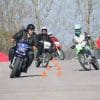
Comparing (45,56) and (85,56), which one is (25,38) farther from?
(45,56)

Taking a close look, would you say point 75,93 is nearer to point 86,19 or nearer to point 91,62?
point 91,62

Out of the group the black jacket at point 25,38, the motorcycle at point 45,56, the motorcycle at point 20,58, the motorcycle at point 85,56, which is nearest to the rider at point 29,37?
the black jacket at point 25,38

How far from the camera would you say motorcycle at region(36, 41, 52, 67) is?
83.4 feet

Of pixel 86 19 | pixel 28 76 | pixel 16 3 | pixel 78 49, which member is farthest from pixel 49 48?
pixel 16 3

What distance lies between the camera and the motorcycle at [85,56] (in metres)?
22.3

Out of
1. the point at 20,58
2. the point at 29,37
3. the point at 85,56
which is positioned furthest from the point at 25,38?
the point at 85,56

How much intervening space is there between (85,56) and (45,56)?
12.1 feet

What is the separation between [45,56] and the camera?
25.8m

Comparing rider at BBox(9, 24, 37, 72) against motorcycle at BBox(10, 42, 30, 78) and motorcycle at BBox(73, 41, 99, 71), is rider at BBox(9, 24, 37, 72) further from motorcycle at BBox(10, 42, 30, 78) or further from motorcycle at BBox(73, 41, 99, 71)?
motorcycle at BBox(73, 41, 99, 71)

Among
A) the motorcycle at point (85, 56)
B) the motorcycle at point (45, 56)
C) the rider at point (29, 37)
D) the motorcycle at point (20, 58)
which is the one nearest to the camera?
the motorcycle at point (20, 58)

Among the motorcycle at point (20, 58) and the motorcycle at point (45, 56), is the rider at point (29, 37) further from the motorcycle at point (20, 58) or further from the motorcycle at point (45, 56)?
the motorcycle at point (45, 56)

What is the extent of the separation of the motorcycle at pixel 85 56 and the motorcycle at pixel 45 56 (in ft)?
9.71

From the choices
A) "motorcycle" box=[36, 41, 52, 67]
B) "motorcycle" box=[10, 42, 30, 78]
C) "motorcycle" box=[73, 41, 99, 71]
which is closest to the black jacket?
"motorcycle" box=[10, 42, 30, 78]

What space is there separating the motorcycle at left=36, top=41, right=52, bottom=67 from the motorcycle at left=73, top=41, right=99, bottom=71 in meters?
2.96
